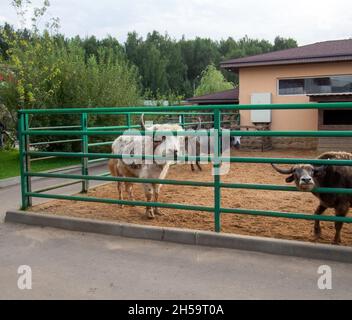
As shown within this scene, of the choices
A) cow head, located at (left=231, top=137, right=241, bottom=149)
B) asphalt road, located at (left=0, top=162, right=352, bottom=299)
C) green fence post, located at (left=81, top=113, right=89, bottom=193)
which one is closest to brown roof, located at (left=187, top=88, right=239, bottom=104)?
cow head, located at (left=231, top=137, right=241, bottom=149)

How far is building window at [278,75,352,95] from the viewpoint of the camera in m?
16.1

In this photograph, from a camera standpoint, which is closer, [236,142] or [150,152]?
[150,152]

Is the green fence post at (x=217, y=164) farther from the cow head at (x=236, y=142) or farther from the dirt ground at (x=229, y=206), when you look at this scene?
the cow head at (x=236, y=142)

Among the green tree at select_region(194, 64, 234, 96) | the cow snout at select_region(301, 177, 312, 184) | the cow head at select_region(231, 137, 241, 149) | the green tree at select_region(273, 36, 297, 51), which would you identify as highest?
the green tree at select_region(273, 36, 297, 51)

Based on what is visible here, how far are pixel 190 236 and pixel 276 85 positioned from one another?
1346 centimetres

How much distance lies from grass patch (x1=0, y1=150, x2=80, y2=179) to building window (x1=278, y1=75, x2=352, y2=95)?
921 cm

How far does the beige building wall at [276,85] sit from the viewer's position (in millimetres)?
16297

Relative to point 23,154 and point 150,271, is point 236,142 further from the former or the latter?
point 150,271

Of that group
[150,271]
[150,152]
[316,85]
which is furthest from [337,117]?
[150,271]

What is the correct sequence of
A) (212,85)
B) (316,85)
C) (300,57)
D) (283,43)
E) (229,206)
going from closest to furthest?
(229,206) < (300,57) < (316,85) < (212,85) < (283,43)

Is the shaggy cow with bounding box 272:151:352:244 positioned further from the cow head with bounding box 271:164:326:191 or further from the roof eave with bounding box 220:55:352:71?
the roof eave with bounding box 220:55:352:71

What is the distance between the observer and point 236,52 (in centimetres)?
6406

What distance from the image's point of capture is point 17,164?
1295 centimetres

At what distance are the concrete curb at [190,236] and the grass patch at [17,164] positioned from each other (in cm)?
472
